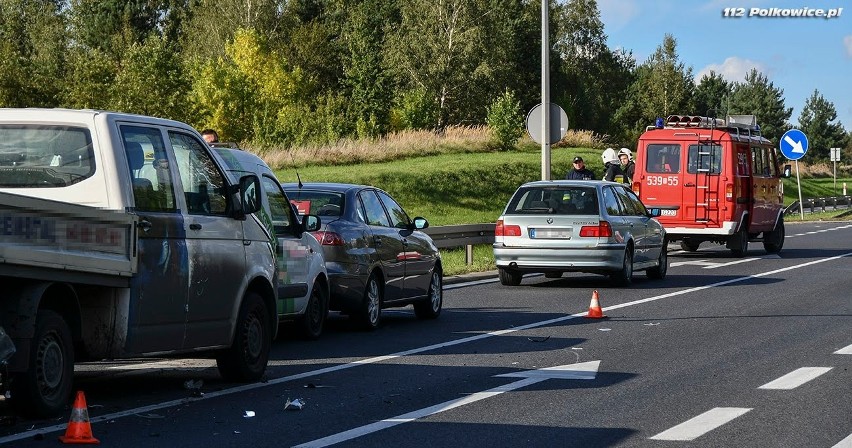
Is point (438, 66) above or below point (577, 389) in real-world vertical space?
above

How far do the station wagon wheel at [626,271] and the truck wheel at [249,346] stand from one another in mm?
10978

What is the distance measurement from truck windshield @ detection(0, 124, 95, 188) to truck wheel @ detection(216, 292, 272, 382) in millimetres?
1957

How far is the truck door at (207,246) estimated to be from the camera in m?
9.81

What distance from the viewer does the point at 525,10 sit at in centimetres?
10169

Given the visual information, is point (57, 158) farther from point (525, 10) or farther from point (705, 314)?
point (525, 10)

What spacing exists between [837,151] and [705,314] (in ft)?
170

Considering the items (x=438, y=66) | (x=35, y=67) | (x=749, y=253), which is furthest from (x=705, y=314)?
(x=35, y=67)

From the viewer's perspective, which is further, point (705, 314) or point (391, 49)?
point (391, 49)

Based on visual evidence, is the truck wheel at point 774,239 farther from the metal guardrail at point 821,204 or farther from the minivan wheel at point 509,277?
the metal guardrail at point 821,204

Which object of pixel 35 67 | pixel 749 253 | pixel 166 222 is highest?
pixel 35 67

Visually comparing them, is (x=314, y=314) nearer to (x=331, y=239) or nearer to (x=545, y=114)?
(x=331, y=239)

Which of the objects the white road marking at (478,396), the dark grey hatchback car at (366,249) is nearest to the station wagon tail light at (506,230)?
the dark grey hatchback car at (366,249)

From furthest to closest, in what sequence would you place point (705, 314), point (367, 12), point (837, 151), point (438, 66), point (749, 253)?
point (367, 12)
point (438, 66)
point (837, 151)
point (749, 253)
point (705, 314)

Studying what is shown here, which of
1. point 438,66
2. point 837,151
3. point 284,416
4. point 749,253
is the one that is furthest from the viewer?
point 438,66
